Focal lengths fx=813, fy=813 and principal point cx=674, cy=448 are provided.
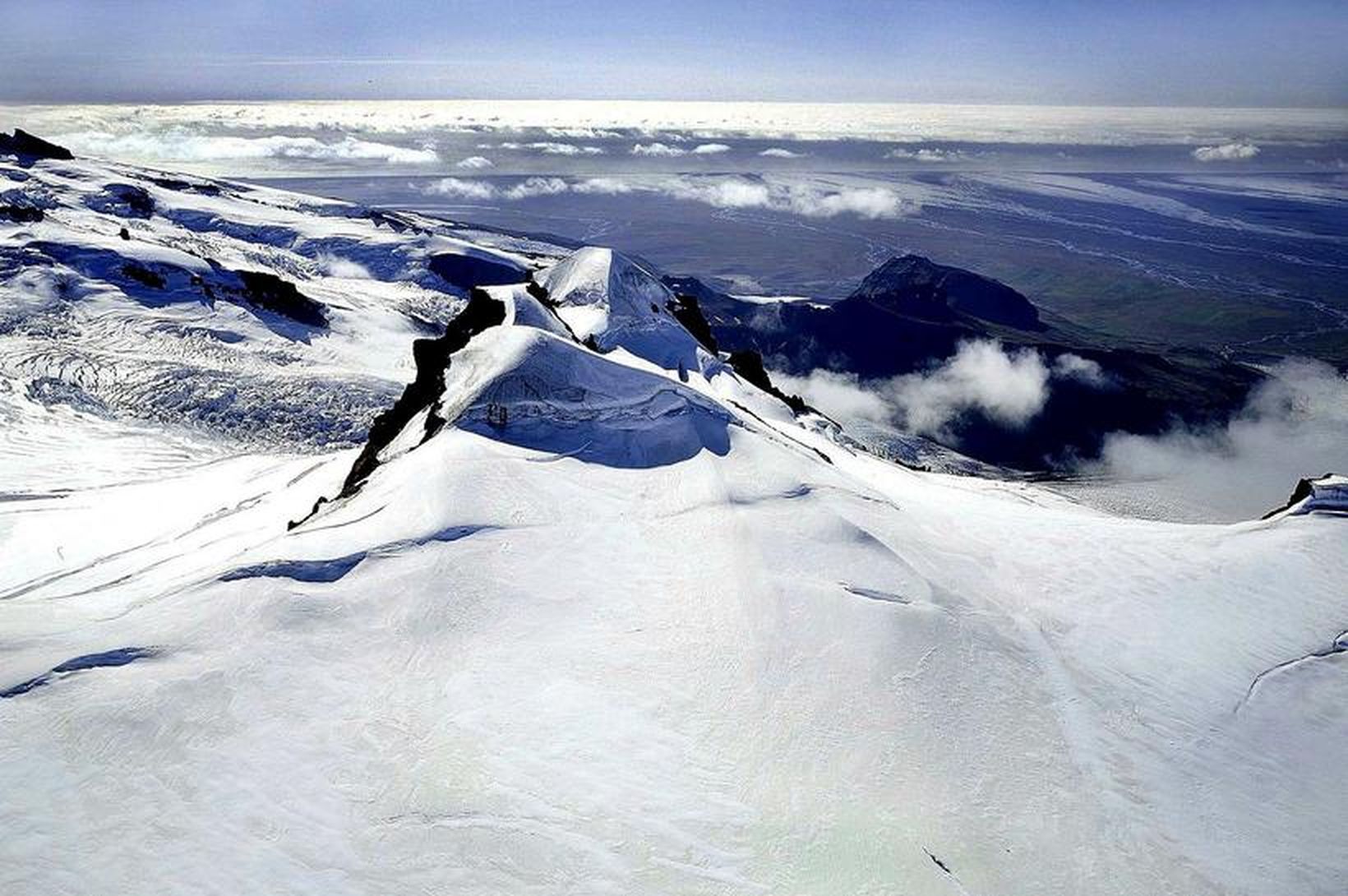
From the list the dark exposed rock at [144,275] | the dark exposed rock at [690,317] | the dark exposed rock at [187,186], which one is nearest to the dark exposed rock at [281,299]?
the dark exposed rock at [144,275]

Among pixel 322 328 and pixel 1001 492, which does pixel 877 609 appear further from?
pixel 322 328

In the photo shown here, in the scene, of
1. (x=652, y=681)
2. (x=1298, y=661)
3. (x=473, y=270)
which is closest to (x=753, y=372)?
(x=1298, y=661)

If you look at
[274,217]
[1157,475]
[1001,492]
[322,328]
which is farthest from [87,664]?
[1157,475]

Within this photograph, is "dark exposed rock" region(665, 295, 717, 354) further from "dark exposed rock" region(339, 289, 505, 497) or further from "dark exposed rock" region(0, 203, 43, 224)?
"dark exposed rock" region(0, 203, 43, 224)

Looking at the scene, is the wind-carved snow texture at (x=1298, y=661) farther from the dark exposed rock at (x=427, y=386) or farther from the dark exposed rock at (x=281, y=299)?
the dark exposed rock at (x=281, y=299)

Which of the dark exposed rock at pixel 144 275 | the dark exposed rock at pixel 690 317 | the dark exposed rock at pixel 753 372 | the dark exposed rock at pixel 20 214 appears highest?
the dark exposed rock at pixel 20 214

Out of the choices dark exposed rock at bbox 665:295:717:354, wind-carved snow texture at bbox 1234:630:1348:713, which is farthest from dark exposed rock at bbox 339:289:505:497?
dark exposed rock at bbox 665:295:717:354
